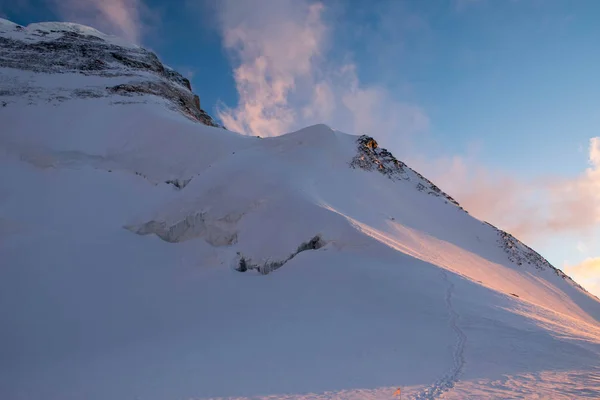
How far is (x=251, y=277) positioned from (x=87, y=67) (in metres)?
41.2

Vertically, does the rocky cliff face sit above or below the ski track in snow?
above

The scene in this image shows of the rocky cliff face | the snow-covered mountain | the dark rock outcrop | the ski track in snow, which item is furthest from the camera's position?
the rocky cliff face

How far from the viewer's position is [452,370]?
7.58 metres

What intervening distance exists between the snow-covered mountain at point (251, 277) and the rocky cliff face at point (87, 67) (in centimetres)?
365

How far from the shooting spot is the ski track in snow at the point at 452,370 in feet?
21.8

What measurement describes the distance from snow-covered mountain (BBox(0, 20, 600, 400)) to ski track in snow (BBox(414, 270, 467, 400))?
0.21 ft

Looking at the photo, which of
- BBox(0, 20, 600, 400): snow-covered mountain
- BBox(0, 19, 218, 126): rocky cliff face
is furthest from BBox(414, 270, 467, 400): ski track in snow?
BBox(0, 19, 218, 126): rocky cliff face

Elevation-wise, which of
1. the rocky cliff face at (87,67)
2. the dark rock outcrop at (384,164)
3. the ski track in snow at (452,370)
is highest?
the rocky cliff face at (87,67)

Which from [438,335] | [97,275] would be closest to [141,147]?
[97,275]

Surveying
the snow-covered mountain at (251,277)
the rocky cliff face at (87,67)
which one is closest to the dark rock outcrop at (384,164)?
the snow-covered mountain at (251,277)

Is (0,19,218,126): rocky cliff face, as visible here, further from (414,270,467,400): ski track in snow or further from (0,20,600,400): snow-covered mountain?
(414,270,467,400): ski track in snow

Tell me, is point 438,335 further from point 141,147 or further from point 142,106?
point 142,106

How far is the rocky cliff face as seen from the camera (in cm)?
3438

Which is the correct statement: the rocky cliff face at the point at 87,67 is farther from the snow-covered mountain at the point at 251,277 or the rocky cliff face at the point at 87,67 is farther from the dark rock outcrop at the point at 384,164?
the dark rock outcrop at the point at 384,164
